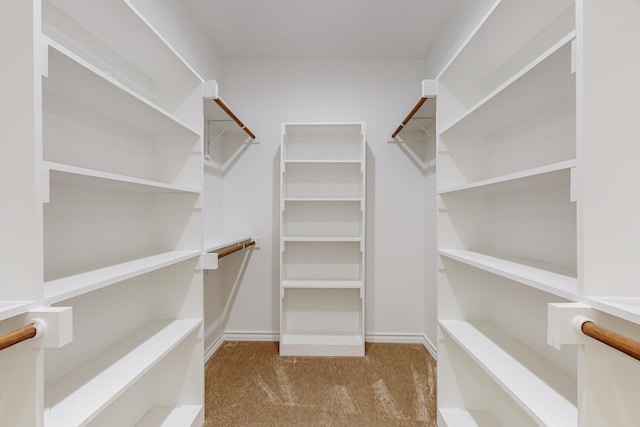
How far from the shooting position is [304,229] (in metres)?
2.71

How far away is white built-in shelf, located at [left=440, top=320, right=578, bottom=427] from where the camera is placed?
905 millimetres

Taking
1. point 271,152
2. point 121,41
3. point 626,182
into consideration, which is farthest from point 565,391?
point 271,152

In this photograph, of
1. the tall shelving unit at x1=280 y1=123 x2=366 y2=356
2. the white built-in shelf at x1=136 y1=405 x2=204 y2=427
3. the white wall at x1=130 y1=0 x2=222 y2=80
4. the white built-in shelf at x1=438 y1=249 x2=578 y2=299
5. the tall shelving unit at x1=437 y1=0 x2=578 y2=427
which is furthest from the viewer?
the tall shelving unit at x1=280 y1=123 x2=366 y2=356

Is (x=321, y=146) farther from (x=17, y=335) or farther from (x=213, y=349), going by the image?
(x=17, y=335)

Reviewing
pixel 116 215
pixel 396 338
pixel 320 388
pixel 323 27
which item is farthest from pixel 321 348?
pixel 323 27

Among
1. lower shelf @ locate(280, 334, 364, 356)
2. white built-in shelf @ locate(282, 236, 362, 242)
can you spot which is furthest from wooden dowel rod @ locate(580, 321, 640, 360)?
lower shelf @ locate(280, 334, 364, 356)

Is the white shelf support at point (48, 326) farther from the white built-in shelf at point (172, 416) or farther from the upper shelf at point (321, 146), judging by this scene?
the upper shelf at point (321, 146)

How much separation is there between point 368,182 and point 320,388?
164cm

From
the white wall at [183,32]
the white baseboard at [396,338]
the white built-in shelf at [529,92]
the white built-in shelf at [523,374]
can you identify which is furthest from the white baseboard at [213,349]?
the white built-in shelf at [529,92]

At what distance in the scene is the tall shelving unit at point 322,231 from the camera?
2.68 m

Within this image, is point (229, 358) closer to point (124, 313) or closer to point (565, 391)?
point (124, 313)

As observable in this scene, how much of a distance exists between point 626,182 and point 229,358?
2519 mm

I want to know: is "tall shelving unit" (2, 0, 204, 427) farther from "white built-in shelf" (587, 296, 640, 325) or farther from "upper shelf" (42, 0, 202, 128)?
"white built-in shelf" (587, 296, 640, 325)

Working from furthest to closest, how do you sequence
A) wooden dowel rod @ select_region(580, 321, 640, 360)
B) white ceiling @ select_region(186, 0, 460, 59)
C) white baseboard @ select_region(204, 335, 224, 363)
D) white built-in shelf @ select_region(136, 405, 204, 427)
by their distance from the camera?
white baseboard @ select_region(204, 335, 224, 363) → white ceiling @ select_region(186, 0, 460, 59) → white built-in shelf @ select_region(136, 405, 204, 427) → wooden dowel rod @ select_region(580, 321, 640, 360)
